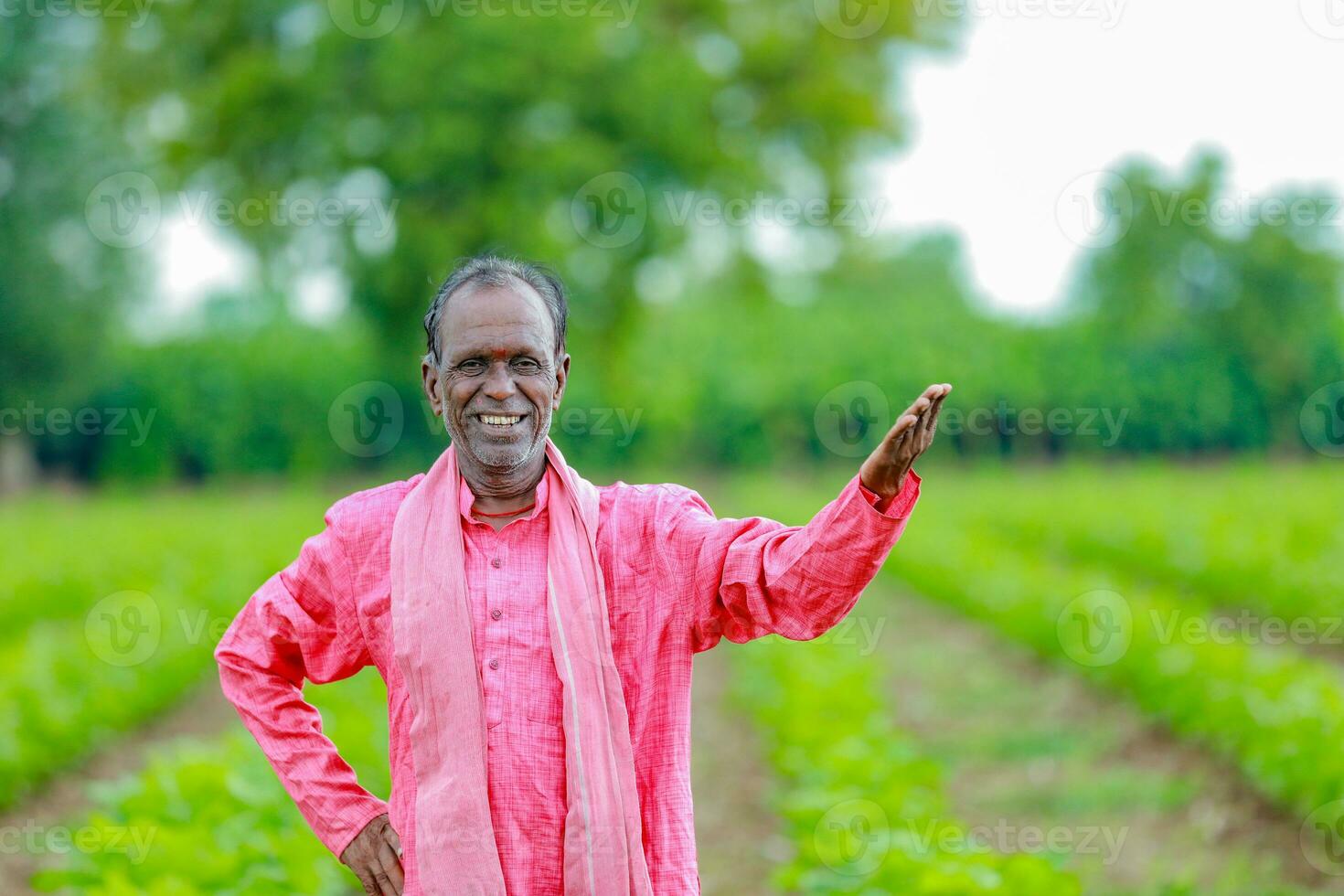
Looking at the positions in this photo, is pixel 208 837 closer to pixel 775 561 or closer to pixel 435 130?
pixel 775 561

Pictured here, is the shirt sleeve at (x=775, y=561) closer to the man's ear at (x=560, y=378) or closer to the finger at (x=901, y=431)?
the finger at (x=901, y=431)

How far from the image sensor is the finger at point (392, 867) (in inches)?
90.2

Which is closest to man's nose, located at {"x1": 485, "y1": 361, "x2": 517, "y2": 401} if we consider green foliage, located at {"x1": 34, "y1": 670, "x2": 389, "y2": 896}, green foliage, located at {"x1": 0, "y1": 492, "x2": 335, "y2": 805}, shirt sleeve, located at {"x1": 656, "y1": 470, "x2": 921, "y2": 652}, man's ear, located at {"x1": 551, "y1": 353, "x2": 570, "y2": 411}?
man's ear, located at {"x1": 551, "y1": 353, "x2": 570, "y2": 411}

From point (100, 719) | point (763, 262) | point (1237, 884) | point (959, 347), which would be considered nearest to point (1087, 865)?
point (1237, 884)

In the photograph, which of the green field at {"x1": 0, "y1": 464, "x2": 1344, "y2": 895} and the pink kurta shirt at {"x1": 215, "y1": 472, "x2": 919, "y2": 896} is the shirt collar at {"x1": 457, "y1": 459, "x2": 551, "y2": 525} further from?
the green field at {"x1": 0, "y1": 464, "x2": 1344, "y2": 895}

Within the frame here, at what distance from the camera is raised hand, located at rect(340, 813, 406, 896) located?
2295 mm

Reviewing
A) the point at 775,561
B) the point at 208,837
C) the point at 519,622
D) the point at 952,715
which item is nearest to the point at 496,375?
the point at 519,622

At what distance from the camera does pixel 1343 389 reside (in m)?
23.3

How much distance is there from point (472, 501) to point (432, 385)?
22 centimetres

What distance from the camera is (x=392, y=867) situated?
2.30 meters

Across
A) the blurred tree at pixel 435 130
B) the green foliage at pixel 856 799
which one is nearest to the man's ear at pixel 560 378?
the green foliage at pixel 856 799

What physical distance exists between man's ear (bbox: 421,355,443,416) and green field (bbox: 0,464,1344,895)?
241 cm

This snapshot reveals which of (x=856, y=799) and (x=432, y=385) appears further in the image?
(x=856, y=799)

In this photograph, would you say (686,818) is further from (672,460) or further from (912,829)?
(672,460)
